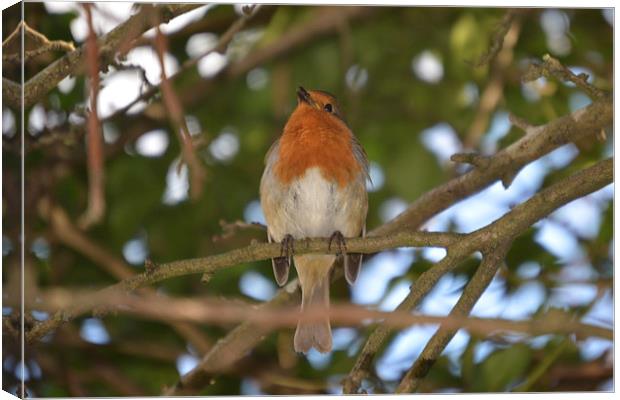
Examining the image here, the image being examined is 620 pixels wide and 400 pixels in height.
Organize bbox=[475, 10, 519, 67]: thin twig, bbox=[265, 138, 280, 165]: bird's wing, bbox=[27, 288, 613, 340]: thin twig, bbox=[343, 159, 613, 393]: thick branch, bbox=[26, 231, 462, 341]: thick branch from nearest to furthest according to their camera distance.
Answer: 1. bbox=[27, 288, 613, 340]: thin twig
2. bbox=[26, 231, 462, 341]: thick branch
3. bbox=[343, 159, 613, 393]: thick branch
4. bbox=[475, 10, 519, 67]: thin twig
5. bbox=[265, 138, 280, 165]: bird's wing

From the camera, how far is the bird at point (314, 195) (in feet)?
11.8

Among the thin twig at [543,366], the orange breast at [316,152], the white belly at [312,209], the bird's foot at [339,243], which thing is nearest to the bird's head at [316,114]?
the orange breast at [316,152]

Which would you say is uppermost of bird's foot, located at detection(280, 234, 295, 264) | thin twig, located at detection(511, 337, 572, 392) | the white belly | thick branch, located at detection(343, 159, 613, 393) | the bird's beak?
the bird's beak

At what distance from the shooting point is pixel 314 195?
360cm

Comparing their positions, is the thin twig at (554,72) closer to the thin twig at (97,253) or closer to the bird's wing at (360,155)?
the bird's wing at (360,155)

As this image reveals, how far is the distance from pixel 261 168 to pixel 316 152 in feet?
1.54

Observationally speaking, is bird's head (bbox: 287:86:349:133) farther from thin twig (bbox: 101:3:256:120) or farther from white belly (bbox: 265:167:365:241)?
thin twig (bbox: 101:3:256:120)

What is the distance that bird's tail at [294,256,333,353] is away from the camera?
3512 millimetres

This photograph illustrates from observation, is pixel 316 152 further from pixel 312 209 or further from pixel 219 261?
pixel 219 261

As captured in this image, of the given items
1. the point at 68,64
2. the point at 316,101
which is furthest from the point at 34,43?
the point at 316,101

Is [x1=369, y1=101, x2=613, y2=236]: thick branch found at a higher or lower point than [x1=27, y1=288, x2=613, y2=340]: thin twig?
higher

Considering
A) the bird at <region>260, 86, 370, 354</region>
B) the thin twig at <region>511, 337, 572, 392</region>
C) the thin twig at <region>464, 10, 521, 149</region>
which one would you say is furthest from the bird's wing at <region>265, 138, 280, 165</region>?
the thin twig at <region>511, 337, 572, 392</region>

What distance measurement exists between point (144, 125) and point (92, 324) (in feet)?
2.68

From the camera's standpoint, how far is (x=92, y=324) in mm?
3812
